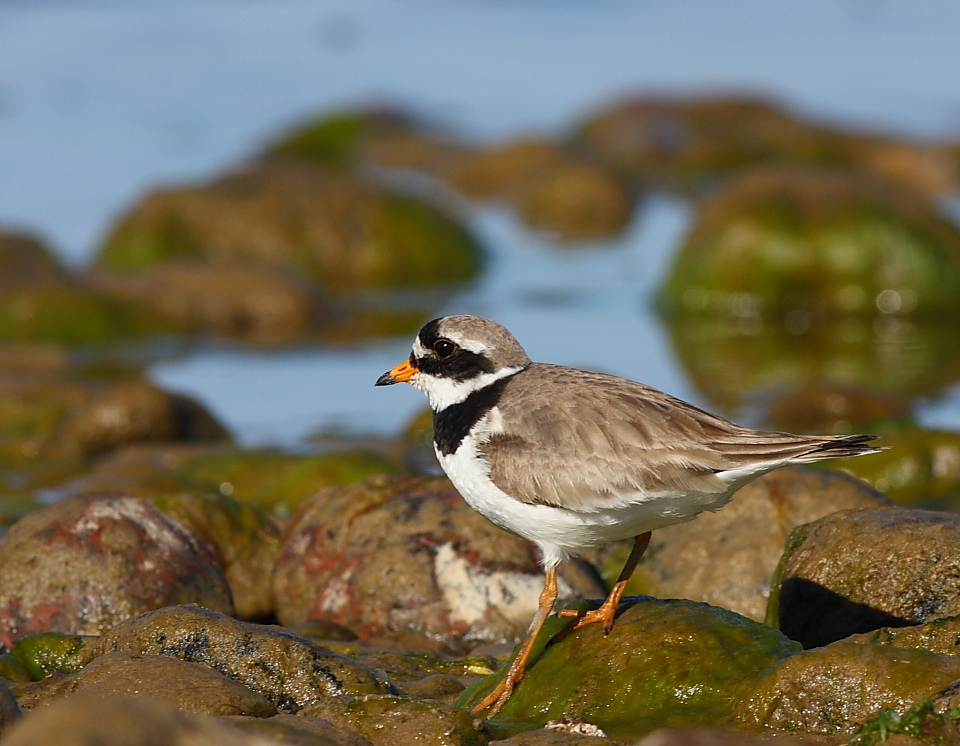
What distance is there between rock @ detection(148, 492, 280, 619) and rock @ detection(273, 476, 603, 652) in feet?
0.65

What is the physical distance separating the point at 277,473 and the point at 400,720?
15.9 feet

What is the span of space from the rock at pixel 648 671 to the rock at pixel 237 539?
2400mm

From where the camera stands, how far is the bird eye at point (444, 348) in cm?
704

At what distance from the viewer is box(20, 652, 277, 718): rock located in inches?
227

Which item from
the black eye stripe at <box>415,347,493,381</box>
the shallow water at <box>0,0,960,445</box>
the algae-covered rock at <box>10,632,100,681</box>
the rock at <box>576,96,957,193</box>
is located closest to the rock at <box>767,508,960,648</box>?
the black eye stripe at <box>415,347,493,381</box>

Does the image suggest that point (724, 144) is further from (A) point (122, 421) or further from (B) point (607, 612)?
(B) point (607, 612)

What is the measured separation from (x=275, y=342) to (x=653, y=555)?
26.2 ft

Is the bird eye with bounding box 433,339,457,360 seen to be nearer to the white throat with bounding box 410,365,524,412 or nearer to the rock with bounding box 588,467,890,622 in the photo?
the white throat with bounding box 410,365,524,412

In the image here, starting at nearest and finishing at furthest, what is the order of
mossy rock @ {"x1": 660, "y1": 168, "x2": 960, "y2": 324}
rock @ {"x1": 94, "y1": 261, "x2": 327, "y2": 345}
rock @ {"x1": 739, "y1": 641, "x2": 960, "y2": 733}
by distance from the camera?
rock @ {"x1": 739, "y1": 641, "x2": 960, "y2": 733}, rock @ {"x1": 94, "y1": 261, "x2": 327, "y2": 345}, mossy rock @ {"x1": 660, "y1": 168, "x2": 960, "y2": 324}

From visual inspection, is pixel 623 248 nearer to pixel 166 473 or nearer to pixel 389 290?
pixel 389 290

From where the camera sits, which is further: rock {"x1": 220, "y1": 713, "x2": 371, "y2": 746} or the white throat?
the white throat

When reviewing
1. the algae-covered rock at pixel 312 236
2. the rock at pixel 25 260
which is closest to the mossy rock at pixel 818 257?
the algae-covered rock at pixel 312 236

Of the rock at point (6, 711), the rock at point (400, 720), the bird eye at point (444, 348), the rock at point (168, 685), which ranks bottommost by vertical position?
the rock at point (400, 720)

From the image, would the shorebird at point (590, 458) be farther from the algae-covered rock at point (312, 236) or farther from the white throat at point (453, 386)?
the algae-covered rock at point (312, 236)
